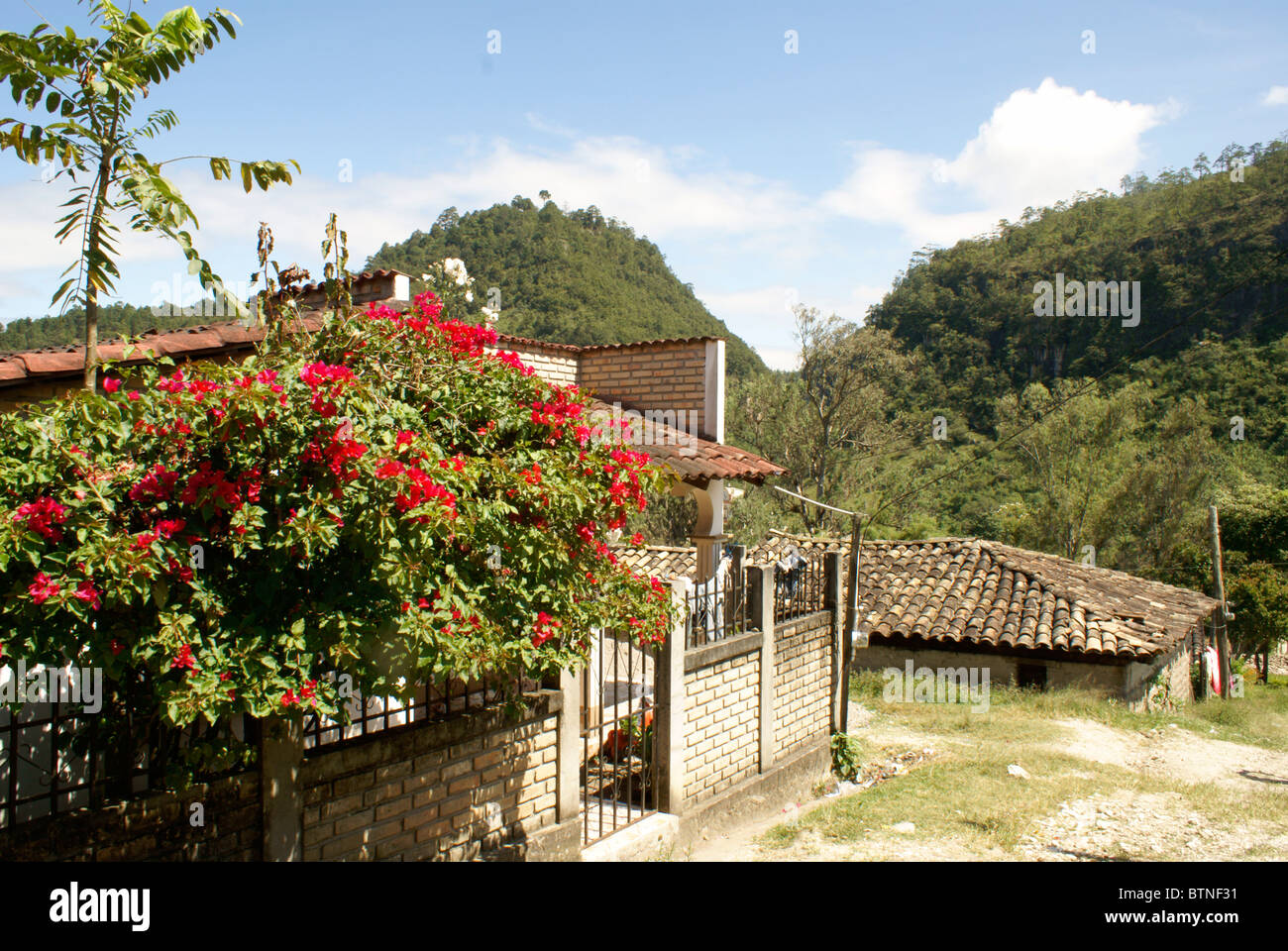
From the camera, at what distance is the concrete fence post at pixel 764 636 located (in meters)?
8.84

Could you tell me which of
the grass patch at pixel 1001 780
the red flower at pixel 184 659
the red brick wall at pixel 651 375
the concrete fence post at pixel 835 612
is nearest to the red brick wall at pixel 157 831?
the red flower at pixel 184 659

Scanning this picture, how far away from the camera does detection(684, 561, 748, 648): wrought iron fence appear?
25.7 feet

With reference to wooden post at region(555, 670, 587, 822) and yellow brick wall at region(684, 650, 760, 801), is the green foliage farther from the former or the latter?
wooden post at region(555, 670, 587, 822)

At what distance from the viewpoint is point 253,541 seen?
2.97m

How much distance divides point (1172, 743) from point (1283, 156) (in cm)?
5122

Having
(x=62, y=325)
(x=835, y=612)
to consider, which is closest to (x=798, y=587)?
(x=835, y=612)

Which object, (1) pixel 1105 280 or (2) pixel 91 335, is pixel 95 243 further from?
(1) pixel 1105 280

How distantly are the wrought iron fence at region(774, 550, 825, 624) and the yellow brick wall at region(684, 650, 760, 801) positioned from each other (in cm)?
97

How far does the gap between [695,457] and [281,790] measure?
19.8 feet

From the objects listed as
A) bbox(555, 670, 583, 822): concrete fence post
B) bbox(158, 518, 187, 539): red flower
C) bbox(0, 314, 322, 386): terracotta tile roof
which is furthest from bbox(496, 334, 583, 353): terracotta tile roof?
bbox(158, 518, 187, 539): red flower

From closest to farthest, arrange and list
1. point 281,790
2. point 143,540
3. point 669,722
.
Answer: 1. point 143,540
2. point 281,790
3. point 669,722

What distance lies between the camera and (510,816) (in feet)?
18.1

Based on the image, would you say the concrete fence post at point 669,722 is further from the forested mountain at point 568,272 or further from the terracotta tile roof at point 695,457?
the forested mountain at point 568,272
